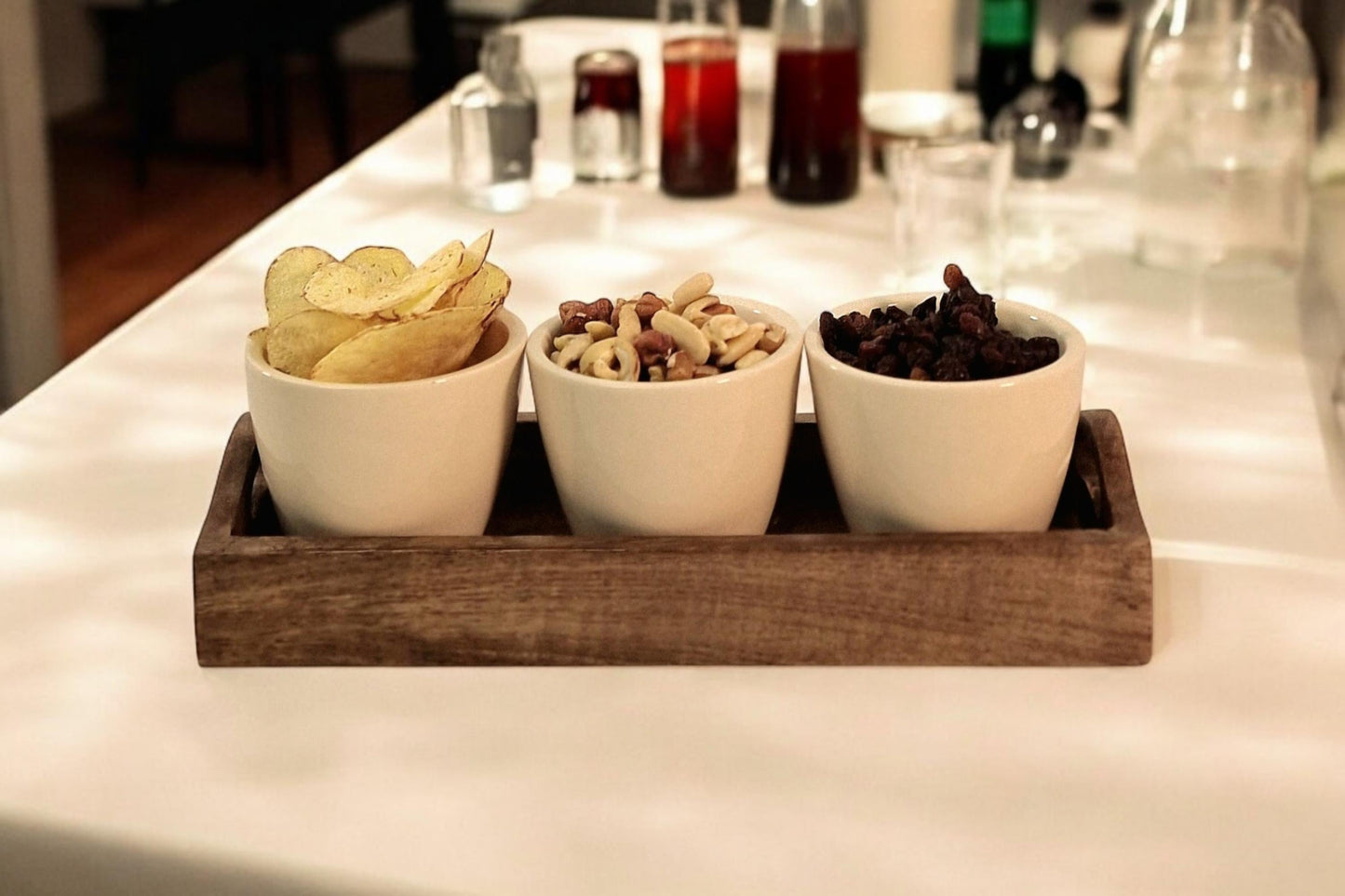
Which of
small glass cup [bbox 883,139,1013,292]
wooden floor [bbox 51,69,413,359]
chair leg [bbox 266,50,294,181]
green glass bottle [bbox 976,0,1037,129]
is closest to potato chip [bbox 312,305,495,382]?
small glass cup [bbox 883,139,1013,292]

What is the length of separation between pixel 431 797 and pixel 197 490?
36cm

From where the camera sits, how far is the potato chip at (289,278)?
77 centimetres

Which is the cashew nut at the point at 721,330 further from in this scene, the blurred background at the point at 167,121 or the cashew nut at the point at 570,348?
the blurred background at the point at 167,121

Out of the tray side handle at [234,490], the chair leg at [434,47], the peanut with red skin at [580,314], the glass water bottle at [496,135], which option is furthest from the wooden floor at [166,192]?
the peanut with red skin at [580,314]

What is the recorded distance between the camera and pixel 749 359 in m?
0.75

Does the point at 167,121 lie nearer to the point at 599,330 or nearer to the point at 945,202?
the point at 945,202

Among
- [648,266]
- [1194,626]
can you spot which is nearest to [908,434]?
[1194,626]

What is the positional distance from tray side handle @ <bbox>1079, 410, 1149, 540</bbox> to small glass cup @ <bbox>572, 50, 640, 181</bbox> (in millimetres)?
806

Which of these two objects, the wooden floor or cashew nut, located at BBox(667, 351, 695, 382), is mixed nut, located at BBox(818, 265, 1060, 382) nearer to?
cashew nut, located at BBox(667, 351, 695, 382)

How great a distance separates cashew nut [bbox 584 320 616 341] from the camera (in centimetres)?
76

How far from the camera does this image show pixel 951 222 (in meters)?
1.34

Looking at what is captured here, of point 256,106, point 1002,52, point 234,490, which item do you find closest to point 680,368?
point 234,490

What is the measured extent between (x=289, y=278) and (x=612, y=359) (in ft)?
0.54

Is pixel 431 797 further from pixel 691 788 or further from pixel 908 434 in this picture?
pixel 908 434
